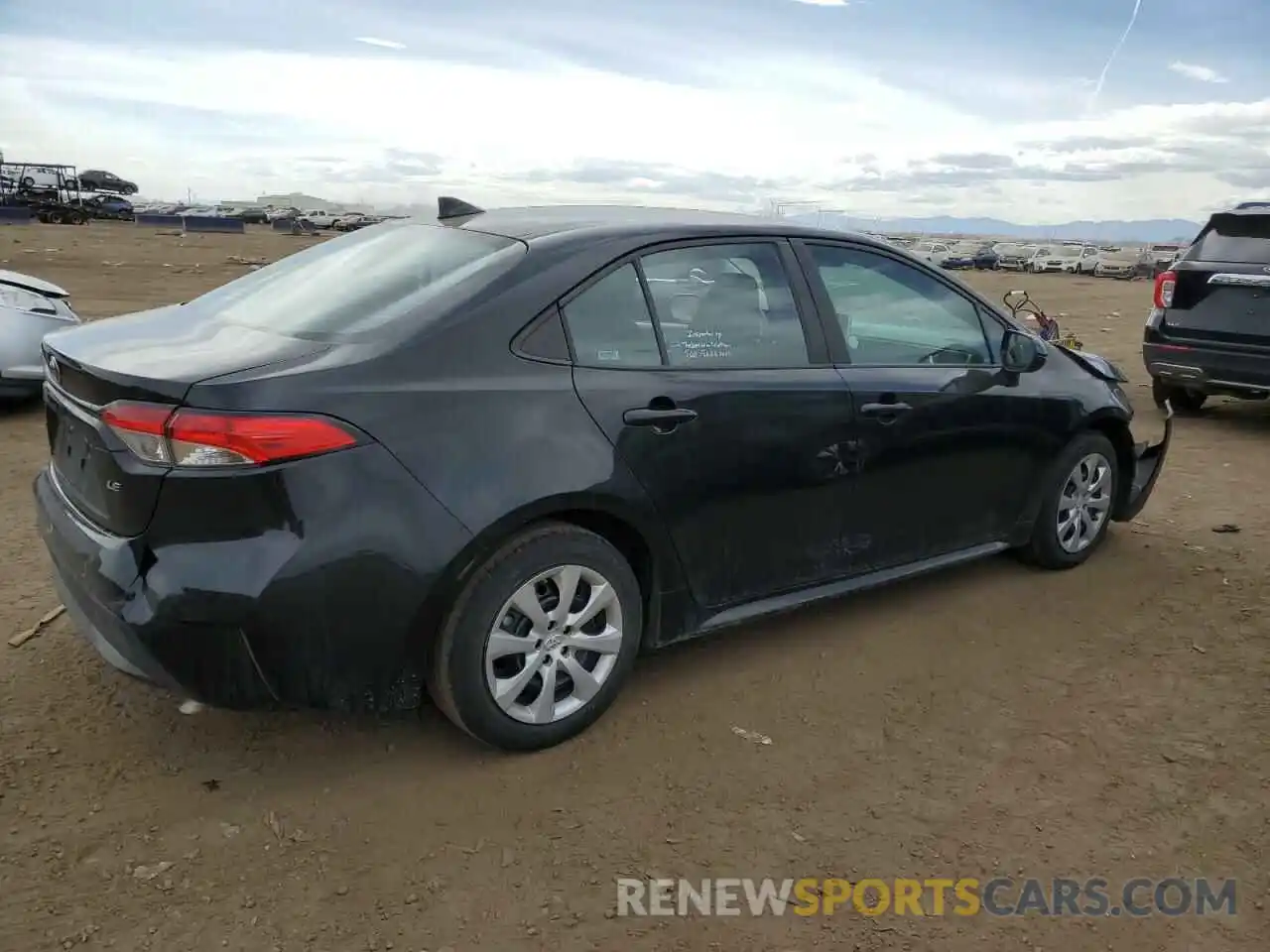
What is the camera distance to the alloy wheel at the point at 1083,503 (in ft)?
15.3

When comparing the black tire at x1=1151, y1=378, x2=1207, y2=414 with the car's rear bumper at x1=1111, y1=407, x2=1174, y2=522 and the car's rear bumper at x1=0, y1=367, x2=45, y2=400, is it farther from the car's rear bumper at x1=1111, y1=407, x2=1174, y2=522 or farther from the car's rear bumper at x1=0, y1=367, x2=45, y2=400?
the car's rear bumper at x1=0, y1=367, x2=45, y2=400

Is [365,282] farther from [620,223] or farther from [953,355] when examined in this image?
[953,355]

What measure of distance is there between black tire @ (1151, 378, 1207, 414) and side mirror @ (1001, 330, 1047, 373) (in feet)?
17.7

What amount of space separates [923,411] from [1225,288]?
517 cm

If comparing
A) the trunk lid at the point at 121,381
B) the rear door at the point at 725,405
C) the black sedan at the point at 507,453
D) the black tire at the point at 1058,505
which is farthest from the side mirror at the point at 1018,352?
the trunk lid at the point at 121,381

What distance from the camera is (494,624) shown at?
289 centimetres

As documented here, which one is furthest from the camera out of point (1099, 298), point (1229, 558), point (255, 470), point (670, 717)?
point (1099, 298)

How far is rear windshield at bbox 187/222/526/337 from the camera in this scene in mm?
2988

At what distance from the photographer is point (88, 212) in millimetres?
54656

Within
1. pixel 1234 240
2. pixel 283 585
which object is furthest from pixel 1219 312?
pixel 283 585

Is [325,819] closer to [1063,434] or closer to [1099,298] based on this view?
[1063,434]

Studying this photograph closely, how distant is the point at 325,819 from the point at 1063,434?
11.3ft

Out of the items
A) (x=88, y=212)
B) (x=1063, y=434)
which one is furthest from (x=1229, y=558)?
(x=88, y=212)

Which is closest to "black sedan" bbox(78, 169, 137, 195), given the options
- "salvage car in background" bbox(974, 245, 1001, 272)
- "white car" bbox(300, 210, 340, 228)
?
→ "white car" bbox(300, 210, 340, 228)
